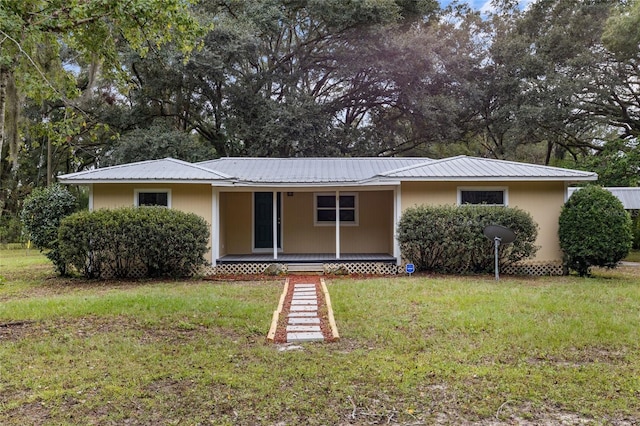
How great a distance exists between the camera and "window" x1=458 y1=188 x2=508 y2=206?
36.0 feet

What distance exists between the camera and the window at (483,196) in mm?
10969

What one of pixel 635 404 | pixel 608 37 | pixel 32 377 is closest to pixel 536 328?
pixel 635 404

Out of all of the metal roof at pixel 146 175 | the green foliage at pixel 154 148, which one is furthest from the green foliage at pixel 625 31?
the green foliage at pixel 154 148

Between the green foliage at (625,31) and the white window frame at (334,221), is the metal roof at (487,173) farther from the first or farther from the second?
the green foliage at (625,31)

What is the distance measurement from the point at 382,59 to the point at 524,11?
837cm

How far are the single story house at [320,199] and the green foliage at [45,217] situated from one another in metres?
0.55

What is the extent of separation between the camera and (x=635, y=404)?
3445 millimetres

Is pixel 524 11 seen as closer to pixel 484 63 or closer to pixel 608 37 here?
pixel 484 63

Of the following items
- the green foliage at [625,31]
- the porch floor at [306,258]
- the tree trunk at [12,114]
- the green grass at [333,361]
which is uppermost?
the green foliage at [625,31]

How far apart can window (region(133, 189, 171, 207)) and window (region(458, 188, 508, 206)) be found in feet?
24.2

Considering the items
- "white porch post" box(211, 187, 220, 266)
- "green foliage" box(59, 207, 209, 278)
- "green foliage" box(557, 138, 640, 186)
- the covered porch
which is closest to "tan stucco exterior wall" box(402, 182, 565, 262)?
the covered porch

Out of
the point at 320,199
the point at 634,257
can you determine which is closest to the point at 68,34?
the point at 320,199

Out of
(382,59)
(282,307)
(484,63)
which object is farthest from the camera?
(484,63)

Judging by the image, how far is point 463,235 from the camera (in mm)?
9984
